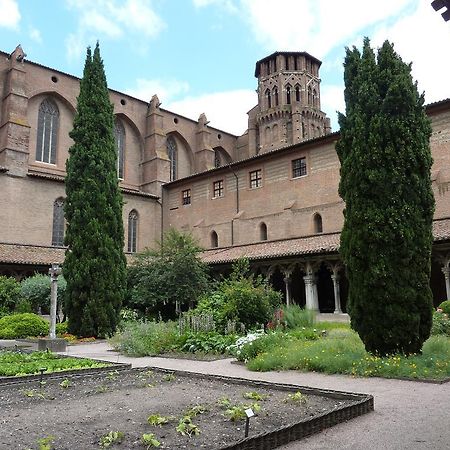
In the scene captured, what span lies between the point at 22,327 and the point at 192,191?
19014mm

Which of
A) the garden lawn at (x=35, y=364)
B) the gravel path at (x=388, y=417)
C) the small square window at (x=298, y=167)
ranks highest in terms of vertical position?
the small square window at (x=298, y=167)

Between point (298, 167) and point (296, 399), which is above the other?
point (298, 167)

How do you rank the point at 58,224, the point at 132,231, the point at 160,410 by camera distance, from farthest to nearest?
1. the point at 132,231
2. the point at 58,224
3. the point at 160,410

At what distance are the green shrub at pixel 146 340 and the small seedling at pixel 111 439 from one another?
8328 mm

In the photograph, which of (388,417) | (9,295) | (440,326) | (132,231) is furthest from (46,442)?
(132,231)

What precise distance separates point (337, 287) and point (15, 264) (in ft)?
53.2

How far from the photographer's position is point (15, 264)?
24000 mm

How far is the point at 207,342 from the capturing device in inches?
504

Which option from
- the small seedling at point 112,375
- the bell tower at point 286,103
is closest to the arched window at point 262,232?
the bell tower at point 286,103

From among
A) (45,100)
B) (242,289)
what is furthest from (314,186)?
(45,100)

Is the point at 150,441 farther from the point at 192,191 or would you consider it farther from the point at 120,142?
the point at 120,142

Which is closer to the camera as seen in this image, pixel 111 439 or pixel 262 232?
pixel 111 439

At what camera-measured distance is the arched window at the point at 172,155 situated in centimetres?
4234

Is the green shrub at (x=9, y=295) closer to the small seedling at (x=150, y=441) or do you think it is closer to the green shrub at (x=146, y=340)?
the green shrub at (x=146, y=340)
